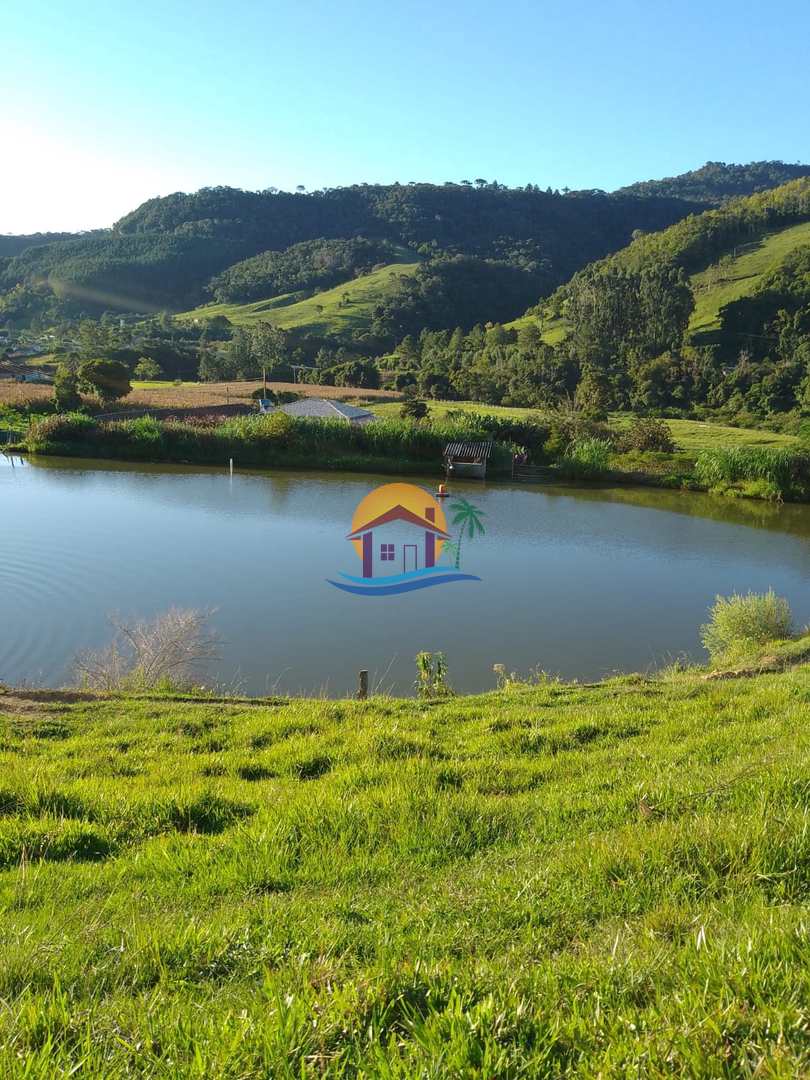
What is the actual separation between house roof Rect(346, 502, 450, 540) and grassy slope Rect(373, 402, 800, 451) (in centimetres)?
1740

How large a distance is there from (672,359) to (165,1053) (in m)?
63.6

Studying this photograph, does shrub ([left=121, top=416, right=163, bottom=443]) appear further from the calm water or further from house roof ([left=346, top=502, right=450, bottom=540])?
house roof ([left=346, top=502, right=450, bottom=540])

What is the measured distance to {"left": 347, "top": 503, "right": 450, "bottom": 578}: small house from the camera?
17141 millimetres

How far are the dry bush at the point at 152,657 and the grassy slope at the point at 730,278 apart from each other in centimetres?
6172

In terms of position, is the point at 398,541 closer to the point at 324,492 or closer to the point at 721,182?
the point at 324,492

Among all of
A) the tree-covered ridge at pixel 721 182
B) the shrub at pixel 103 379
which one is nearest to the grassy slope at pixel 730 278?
the shrub at pixel 103 379

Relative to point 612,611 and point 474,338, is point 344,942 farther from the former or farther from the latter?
point 474,338

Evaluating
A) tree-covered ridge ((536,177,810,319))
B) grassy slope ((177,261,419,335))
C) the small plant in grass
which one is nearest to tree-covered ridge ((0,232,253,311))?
grassy slope ((177,261,419,335))

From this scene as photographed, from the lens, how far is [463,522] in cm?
2344

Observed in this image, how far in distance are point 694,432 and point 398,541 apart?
92.0ft

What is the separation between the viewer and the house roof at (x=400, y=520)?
20797mm

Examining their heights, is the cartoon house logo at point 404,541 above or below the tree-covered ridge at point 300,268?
below

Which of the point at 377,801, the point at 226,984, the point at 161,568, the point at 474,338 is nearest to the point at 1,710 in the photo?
the point at 377,801

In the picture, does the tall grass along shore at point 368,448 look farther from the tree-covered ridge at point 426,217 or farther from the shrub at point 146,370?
the tree-covered ridge at point 426,217
